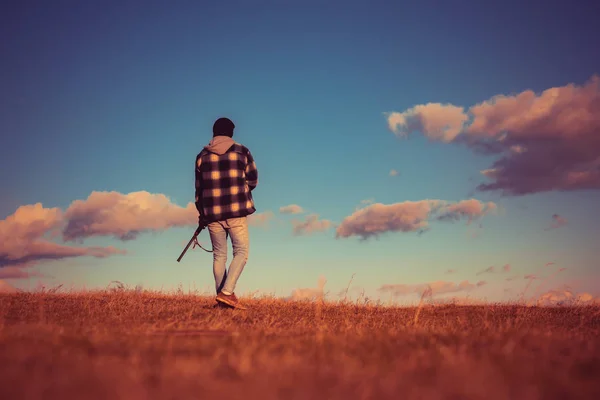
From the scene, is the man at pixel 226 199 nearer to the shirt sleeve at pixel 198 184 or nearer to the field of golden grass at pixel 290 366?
the shirt sleeve at pixel 198 184

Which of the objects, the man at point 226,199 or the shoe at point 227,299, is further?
the man at point 226,199

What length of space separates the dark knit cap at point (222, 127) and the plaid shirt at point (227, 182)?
0.31 meters

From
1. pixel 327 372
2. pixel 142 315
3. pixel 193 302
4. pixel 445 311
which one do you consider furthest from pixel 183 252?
pixel 327 372

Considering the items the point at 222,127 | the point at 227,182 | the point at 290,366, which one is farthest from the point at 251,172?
the point at 290,366

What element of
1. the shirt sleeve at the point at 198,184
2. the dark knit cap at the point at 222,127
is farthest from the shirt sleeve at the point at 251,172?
the shirt sleeve at the point at 198,184

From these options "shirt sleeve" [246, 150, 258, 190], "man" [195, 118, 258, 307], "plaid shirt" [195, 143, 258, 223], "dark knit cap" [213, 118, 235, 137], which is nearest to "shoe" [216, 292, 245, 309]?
"man" [195, 118, 258, 307]

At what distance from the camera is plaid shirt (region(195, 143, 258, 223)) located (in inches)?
335

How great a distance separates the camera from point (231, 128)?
896cm

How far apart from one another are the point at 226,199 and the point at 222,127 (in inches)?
50.9

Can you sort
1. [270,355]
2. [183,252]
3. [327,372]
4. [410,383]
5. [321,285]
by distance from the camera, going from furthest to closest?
[183,252]
[321,285]
[270,355]
[327,372]
[410,383]

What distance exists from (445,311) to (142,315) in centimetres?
564

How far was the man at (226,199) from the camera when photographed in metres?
8.48

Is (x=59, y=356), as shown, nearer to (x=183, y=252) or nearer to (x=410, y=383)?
(x=410, y=383)

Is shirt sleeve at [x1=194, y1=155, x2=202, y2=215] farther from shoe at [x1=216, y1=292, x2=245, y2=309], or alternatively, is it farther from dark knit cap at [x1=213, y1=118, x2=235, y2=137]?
shoe at [x1=216, y1=292, x2=245, y2=309]
